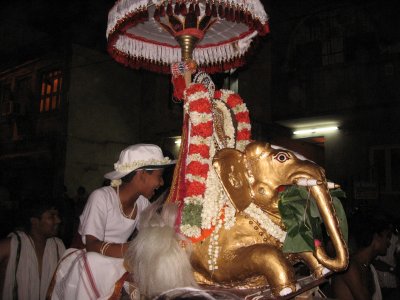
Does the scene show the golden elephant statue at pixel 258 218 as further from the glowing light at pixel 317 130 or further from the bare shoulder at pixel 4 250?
the glowing light at pixel 317 130

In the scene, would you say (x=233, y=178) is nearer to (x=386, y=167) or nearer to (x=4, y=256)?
(x=4, y=256)

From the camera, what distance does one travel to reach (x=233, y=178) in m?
2.38

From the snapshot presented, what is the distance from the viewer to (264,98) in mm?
12172

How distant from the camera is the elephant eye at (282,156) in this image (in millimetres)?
2346

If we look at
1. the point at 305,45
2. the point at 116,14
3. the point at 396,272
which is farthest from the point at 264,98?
the point at 116,14

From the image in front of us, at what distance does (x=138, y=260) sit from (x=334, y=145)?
999cm

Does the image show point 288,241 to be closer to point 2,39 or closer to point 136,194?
point 136,194

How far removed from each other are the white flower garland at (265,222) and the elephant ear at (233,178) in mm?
63

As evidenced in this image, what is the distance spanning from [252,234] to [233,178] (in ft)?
1.22

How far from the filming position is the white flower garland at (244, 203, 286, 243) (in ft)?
7.78

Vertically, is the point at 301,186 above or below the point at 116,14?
below

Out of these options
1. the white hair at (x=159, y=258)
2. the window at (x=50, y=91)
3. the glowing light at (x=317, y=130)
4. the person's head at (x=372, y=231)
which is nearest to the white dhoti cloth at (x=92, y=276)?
the white hair at (x=159, y=258)

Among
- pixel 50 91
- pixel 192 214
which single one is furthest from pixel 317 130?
pixel 50 91

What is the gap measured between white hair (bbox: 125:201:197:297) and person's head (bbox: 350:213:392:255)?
2.41 m
